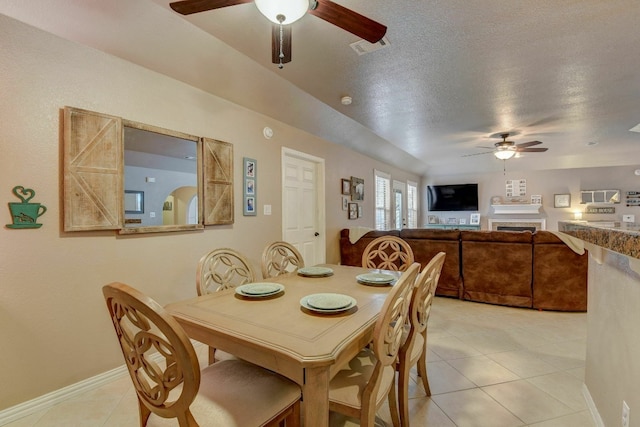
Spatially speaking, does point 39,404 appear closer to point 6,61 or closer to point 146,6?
point 6,61

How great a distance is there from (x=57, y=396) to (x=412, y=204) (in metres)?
8.35

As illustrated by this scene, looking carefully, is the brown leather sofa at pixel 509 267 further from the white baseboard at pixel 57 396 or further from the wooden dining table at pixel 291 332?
the white baseboard at pixel 57 396

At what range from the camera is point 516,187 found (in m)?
7.99

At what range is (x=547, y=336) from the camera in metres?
2.84

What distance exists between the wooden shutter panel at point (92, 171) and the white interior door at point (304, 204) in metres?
1.97

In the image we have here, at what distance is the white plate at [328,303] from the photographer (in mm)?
1351

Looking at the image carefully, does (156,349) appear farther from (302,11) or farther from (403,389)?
(302,11)

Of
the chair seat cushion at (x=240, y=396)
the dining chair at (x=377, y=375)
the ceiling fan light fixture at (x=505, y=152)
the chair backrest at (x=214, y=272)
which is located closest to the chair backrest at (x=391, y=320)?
the dining chair at (x=377, y=375)

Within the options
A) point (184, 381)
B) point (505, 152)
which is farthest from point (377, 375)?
point (505, 152)

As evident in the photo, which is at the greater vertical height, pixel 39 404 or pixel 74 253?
pixel 74 253

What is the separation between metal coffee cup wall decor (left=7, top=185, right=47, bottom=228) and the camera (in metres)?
1.73

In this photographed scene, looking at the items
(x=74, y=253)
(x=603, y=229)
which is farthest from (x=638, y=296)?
(x=74, y=253)

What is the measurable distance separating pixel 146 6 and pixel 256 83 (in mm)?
1170

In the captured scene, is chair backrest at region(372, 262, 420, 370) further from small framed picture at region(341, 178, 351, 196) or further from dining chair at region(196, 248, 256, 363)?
small framed picture at region(341, 178, 351, 196)
